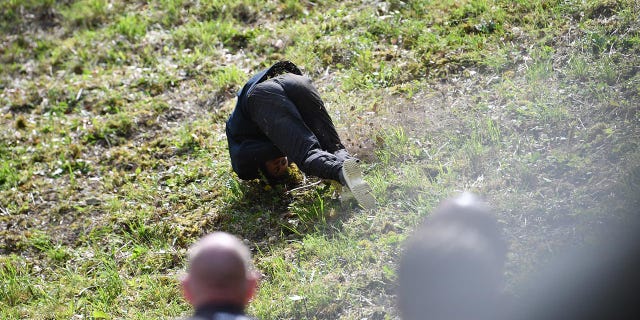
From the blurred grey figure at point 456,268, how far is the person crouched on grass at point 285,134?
2.18m

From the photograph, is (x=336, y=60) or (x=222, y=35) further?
(x=222, y=35)

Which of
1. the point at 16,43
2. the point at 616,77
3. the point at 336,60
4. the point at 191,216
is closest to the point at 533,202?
the point at 616,77

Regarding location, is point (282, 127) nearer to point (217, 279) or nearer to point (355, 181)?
point (355, 181)

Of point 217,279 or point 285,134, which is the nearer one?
point 217,279

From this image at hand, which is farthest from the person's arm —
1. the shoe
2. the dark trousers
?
the shoe

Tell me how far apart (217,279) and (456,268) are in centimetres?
74

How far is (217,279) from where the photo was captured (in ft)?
6.88

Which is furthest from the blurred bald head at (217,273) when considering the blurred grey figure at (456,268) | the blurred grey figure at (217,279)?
the blurred grey figure at (456,268)

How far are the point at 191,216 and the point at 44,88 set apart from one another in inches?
136

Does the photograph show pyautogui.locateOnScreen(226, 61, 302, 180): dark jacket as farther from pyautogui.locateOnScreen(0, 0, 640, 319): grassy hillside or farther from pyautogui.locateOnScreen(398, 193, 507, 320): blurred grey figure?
pyautogui.locateOnScreen(398, 193, 507, 320): blurred grey figure

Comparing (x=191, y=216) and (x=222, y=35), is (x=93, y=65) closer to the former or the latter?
(x=222, y=35)

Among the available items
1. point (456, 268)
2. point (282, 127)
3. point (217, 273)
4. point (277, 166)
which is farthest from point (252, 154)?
point (456, 268)

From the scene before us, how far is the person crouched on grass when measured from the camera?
427 centimetres

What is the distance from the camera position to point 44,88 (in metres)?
7.44
